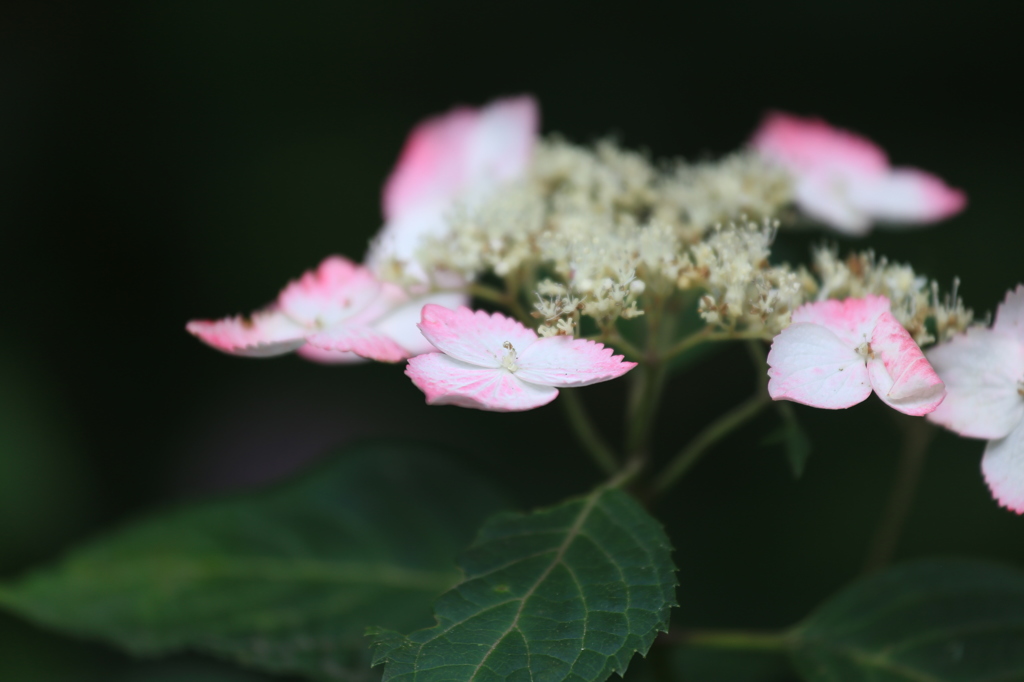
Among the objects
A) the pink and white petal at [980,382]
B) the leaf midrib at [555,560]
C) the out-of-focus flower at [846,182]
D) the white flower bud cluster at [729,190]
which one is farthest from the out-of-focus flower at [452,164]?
the pink and white petal at [980,382]

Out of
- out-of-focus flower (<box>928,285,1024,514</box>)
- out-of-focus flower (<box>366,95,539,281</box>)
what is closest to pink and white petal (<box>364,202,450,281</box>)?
out-of-focus flower (<box>366,95,539,281</box>)

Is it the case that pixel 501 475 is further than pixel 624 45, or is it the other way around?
pixel 624 45

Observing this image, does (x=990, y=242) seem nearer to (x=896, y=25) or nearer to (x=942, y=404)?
(x=896, y=25)

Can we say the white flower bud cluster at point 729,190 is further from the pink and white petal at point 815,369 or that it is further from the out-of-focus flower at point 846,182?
the pink and white petal at point 815,369

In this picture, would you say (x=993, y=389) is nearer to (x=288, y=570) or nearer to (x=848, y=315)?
(x=848, y=315)


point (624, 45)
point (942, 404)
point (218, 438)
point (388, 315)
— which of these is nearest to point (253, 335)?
point (388, 315)

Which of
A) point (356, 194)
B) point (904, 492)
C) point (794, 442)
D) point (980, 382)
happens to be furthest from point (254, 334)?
point (356, 194)

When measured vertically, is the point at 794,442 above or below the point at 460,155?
below
